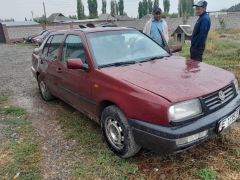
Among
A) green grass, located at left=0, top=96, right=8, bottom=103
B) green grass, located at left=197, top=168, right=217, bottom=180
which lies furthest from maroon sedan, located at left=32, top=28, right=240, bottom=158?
green grass, located at left=0, top=96, right=8, bottom=103

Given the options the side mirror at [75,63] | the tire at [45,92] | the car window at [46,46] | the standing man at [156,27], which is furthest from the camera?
the standing man at [156,27]

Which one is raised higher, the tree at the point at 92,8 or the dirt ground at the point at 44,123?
the tree at the point at 92,8

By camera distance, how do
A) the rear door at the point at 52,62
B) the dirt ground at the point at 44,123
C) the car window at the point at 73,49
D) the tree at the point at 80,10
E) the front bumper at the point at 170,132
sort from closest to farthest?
the front bumper at the point at 170,132 < the dirt ground at the point at 44,123 < the car window at the point at 73,49 < the rear door at the point at 52,62 < the tree at the point at 80,10

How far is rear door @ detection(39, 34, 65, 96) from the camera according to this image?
5.03 meters

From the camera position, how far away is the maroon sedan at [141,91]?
289 centimetres

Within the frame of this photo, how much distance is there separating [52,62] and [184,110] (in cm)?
305

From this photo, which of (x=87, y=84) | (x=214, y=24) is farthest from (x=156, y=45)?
(x=214, y=24)

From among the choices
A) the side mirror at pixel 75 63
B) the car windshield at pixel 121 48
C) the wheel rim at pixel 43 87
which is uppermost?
the car windshield at pixel 121 48

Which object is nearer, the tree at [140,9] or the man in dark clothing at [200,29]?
the man in dark clothing at [200,29]

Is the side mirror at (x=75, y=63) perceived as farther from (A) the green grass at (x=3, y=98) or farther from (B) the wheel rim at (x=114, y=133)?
(A) the green grass at (x=3, y=98)

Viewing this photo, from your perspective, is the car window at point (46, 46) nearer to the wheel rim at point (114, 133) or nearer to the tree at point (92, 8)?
the wheel rim at point (114, 133)

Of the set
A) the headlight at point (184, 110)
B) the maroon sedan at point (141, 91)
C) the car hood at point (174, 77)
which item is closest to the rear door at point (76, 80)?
the maroon sedan at point (141, 91)

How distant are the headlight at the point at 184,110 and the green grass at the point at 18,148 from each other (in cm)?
177

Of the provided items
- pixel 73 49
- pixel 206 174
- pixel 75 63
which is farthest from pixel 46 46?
pixel 206 174
